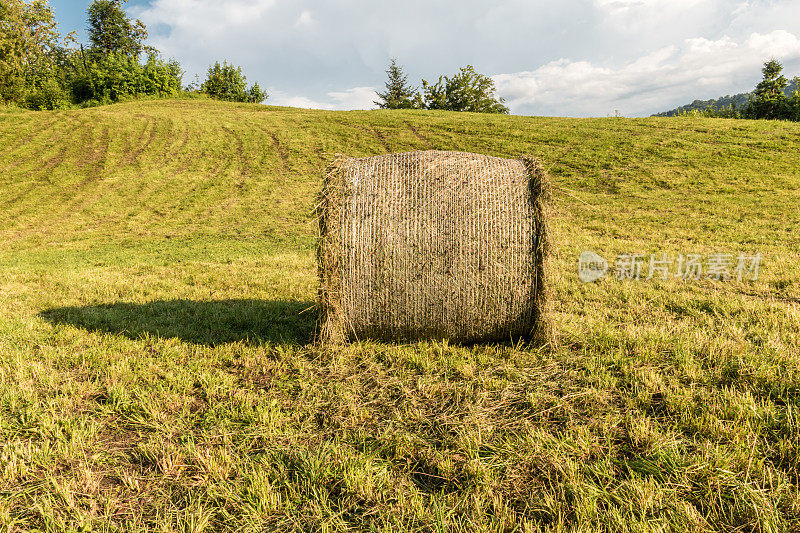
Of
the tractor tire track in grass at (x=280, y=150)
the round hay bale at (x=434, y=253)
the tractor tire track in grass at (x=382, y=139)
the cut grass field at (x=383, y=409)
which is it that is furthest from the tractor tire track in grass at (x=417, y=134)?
the round hay bale at (x=434, y=253)

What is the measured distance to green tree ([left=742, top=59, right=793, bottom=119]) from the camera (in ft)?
170

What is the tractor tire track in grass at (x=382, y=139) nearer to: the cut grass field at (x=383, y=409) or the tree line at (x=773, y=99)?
the cut grass field at (x=383, y=409)

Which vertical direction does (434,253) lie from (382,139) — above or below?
below

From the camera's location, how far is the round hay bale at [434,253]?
437cm

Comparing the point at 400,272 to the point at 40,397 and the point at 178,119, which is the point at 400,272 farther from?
the point at 178,119

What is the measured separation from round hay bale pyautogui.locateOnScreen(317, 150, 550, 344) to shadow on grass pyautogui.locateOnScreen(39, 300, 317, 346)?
33.2 inches

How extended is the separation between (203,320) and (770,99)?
71259mm

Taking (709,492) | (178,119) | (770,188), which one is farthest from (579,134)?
(178,119)

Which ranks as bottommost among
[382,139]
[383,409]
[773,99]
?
[383,409]

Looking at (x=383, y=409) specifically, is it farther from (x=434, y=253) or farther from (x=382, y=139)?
(x=382, y=139)

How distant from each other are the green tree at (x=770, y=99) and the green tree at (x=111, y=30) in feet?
293

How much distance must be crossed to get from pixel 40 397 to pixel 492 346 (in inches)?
A: 178

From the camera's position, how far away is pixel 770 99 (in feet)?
170

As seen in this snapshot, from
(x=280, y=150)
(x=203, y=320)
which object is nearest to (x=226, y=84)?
(x=280, y=150)
